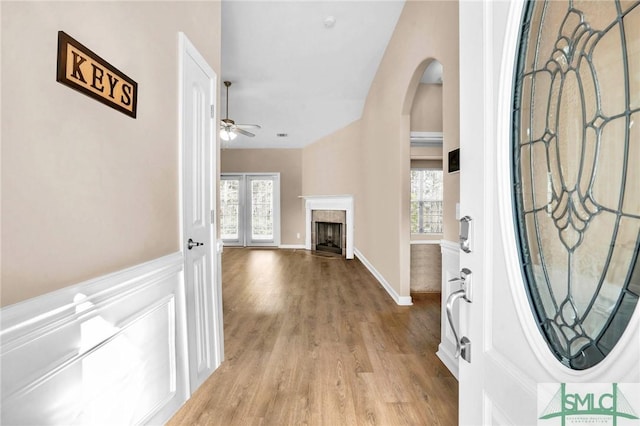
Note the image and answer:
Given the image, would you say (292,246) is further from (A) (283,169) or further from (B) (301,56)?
(B) (301,56)

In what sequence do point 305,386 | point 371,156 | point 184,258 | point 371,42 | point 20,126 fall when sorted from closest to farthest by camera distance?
point 20,126
point 184,258
point 305,386
point 371,42
point 371,156

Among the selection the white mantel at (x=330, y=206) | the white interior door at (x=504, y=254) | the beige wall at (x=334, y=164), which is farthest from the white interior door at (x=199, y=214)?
the white mantel at (x=330, y=206)

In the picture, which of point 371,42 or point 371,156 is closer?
point 371,42

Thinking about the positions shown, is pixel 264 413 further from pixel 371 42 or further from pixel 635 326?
pixel 371 42

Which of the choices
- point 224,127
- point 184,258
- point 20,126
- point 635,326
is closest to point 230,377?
point 184,258

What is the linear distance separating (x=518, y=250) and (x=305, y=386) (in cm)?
167

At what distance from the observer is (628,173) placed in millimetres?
472

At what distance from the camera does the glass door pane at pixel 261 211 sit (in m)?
8.36

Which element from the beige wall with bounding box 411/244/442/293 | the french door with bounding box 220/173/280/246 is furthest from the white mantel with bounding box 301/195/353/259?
the beige wall with bounding box 411/244/442/293

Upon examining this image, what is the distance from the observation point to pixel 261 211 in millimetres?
8391

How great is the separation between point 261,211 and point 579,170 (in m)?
8.10

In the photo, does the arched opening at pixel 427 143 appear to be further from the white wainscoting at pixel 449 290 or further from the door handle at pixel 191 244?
the door handle at pixel 191 244

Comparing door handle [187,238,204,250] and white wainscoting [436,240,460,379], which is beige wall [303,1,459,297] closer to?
white wainscoting [436,240,460,379]

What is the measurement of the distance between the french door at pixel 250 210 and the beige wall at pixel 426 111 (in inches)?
198
